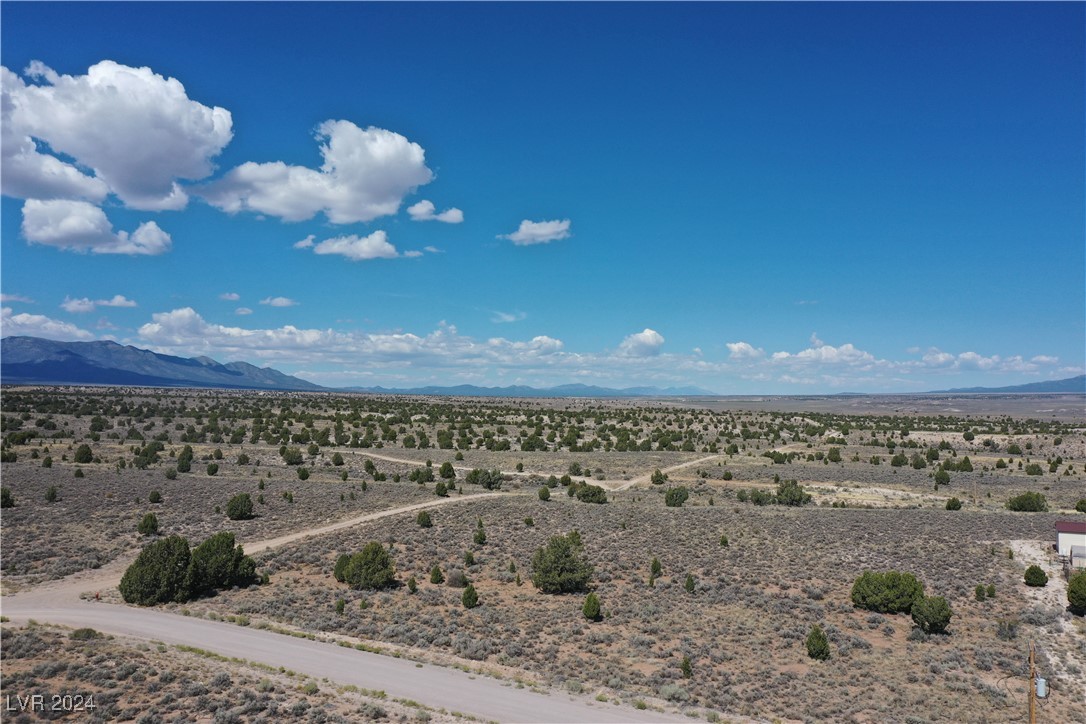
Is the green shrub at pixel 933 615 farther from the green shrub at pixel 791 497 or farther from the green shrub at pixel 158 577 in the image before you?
the green shrub at pixel 158 577

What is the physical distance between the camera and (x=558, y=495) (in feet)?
184

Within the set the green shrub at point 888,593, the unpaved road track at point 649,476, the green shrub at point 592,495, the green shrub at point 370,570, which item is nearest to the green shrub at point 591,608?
the green shrub at point 370,570

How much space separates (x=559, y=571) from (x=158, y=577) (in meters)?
19.1

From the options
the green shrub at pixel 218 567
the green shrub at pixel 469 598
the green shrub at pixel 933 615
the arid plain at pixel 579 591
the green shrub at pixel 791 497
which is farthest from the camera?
the green shrub at pixel 791 497

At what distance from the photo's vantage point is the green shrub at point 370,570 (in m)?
31.7

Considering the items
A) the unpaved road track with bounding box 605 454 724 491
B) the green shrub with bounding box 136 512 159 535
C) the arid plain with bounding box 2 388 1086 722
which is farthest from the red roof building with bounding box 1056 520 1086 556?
the green shrub with bounding box 136 512 159 535

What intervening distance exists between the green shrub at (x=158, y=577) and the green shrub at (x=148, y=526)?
11.3 m

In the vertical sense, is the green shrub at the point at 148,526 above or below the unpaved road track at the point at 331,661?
above

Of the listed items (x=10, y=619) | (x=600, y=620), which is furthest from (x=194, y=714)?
(x=600, y=620)

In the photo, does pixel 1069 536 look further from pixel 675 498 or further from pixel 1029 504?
pixel 675 498

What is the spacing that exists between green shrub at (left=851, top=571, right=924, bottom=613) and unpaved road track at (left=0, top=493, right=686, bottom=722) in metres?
14.7

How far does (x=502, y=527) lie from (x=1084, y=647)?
102ft

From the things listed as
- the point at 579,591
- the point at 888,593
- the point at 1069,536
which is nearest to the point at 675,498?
the point at 579,591

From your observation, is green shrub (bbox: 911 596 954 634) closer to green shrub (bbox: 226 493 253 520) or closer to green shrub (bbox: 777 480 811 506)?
green shrub (bbox: 777 480 811 506)
